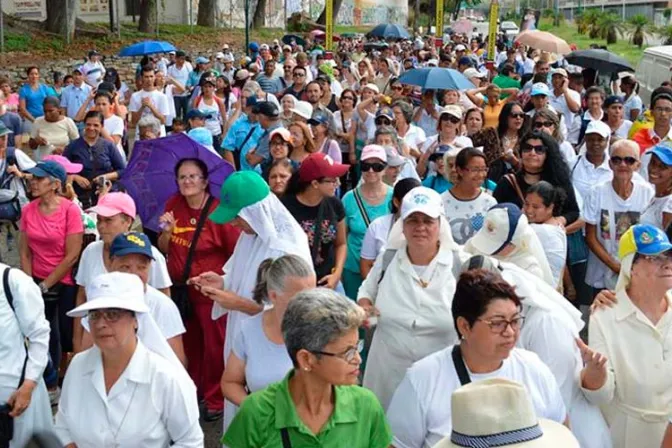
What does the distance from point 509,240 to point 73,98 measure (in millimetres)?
11668

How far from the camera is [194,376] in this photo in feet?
20.1

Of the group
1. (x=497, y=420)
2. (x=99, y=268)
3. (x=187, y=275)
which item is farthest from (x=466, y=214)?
(x=497, y=420)

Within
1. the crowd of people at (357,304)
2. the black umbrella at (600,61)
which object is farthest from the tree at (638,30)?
the crowd of people at (357,304)

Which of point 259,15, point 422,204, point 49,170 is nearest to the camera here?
point 422,204

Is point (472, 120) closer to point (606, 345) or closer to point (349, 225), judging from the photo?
point (349, 225)

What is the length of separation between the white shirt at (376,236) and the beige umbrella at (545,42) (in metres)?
12.3

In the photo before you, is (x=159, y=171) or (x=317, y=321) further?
(x=159, y=171)

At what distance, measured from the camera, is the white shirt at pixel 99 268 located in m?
4.96

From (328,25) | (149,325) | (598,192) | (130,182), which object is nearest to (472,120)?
(598,192)

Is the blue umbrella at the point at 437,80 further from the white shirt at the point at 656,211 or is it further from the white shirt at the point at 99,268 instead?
the white shirt at the point at 99,268

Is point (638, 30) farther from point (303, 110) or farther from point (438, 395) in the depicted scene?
point (438, 395)

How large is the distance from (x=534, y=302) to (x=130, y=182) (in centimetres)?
357

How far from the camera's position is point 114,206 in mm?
5094

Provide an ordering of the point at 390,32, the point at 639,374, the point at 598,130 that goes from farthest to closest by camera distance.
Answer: the point at 390,32, the point at 598,130, the point at 639,374
